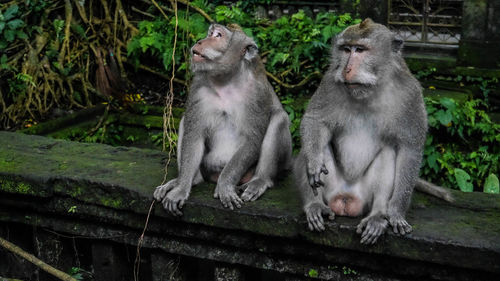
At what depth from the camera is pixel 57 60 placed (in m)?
7.39

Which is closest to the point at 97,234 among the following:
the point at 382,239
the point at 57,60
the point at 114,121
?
the point at 382,239

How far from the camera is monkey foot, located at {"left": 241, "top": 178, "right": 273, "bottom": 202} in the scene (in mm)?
3294

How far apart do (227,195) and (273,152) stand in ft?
1.88

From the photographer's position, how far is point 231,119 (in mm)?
3734

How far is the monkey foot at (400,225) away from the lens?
2773 mm

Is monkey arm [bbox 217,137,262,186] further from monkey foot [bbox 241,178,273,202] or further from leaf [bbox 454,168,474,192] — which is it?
leaf [bbox 454,168,474,192]

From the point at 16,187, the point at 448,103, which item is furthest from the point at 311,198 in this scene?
the point at 448,103

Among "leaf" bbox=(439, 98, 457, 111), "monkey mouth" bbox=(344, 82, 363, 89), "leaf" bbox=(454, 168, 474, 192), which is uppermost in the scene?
"monkey mouth" bbox=(344, 82, 363, 89)

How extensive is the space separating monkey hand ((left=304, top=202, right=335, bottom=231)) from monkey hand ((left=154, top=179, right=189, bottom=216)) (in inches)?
26.2

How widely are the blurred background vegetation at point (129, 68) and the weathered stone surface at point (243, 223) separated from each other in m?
2.87

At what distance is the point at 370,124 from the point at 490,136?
11.3 feet

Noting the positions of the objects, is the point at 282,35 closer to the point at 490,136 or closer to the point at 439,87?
the point at 439,87

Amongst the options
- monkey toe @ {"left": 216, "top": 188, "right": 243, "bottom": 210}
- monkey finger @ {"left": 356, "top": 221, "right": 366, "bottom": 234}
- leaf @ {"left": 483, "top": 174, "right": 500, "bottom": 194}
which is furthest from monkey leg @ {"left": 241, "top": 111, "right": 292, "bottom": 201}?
leaf @ {"left": 483, "top": 174, "right": 500, "bottom": 194}

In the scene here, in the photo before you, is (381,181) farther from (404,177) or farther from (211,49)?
(211,49)
